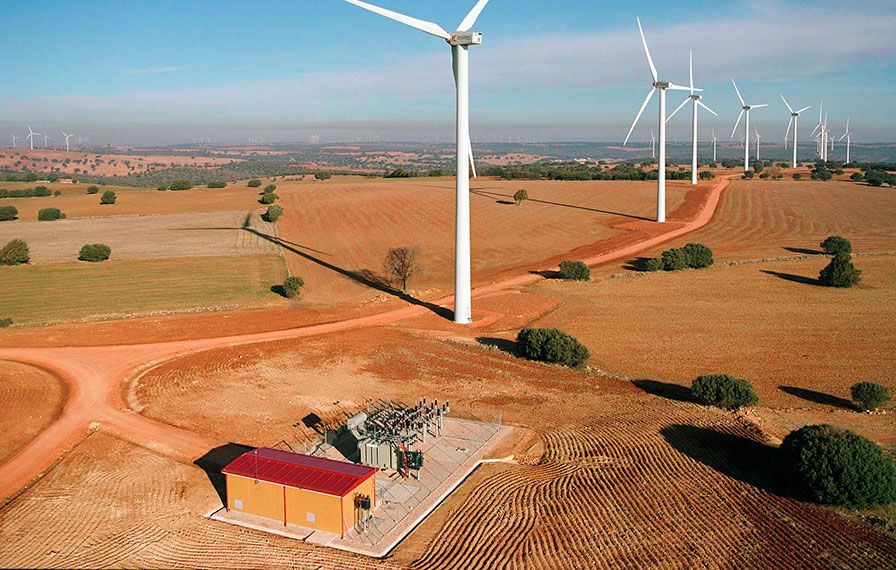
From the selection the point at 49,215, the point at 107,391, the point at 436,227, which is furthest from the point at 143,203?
the point at 107,391

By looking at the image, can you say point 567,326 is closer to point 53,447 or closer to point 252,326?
point 252,326

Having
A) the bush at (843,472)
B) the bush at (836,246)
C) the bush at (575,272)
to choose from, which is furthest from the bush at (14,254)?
the bush at (836,246)

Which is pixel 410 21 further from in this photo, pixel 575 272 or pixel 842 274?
pixel 842 274

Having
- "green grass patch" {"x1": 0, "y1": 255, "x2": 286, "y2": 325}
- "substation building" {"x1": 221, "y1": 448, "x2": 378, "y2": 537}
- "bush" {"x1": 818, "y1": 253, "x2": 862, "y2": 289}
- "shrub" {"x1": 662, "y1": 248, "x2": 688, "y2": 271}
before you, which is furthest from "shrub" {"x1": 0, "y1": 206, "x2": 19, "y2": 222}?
"bush" {"x1": 818, "y1": 253, "x2": 862, "y2": 289}

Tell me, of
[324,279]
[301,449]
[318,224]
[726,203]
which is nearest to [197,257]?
[324,279]

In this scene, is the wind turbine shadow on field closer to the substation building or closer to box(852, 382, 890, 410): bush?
box(852, 382, 890, 410): bush
